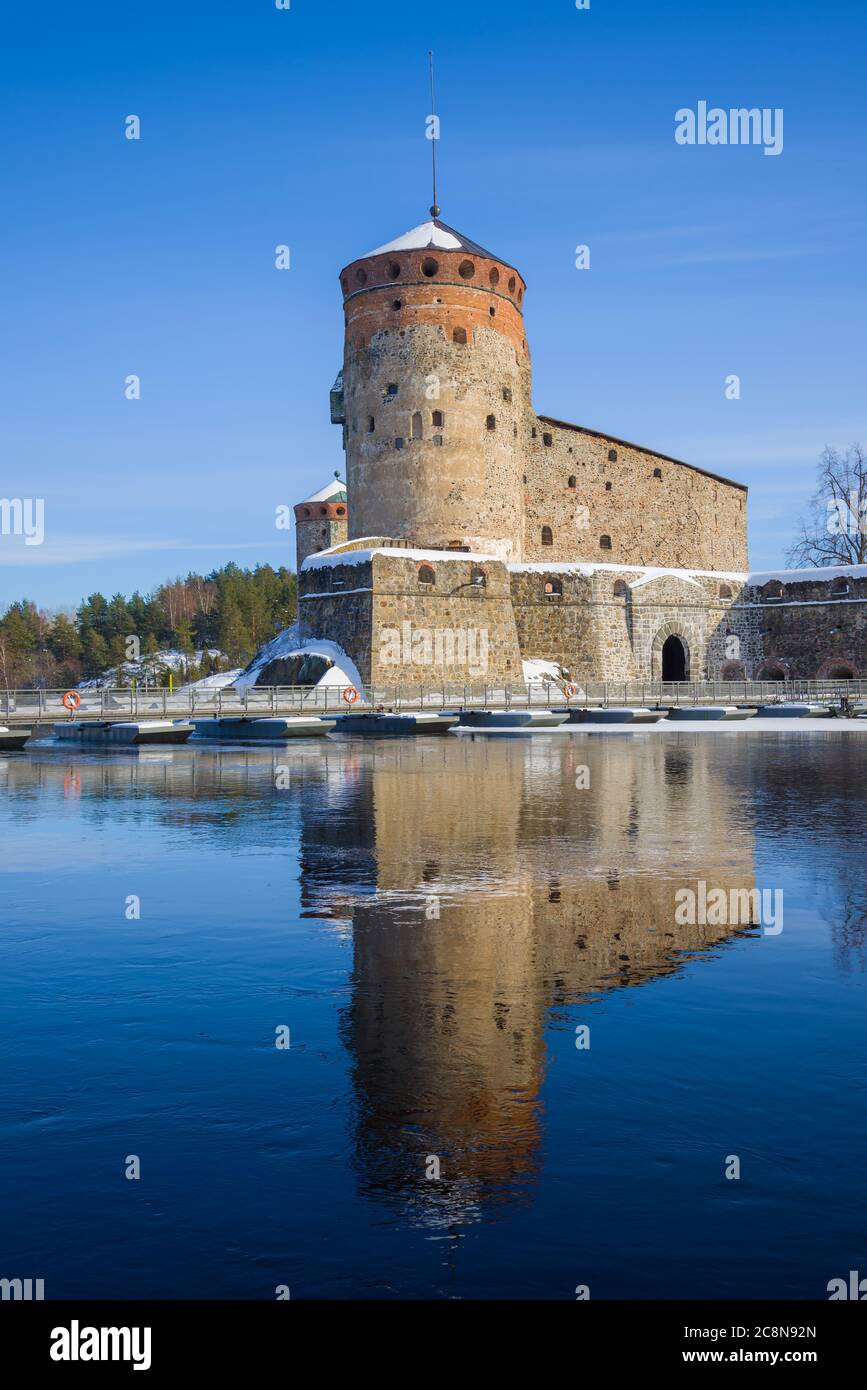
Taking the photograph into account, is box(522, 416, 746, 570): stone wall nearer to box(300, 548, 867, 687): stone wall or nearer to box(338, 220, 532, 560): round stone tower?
box(300, 548, 867, 687): stone wall

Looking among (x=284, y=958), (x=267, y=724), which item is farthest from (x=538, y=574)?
(x=284, y=958)

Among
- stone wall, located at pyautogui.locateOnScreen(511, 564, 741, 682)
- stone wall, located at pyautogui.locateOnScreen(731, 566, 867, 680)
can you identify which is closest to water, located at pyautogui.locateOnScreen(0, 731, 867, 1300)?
stone wall, located at pyautogui.locateOnScreen(511, 564, 741, 682)

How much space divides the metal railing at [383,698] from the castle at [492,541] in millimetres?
2959

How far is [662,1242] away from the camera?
381cm

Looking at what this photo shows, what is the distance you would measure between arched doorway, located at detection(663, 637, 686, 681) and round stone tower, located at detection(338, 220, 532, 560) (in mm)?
10992

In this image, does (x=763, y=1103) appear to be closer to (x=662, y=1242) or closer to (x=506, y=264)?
(x=662, y=1242)

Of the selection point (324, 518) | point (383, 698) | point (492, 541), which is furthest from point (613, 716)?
point (324, 518)

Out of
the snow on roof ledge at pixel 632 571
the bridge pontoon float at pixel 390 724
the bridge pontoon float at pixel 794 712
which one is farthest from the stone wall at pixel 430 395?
the bridge pontoon float at pixel 390 724

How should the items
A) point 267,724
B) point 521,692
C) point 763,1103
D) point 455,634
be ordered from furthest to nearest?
point 455,634 < point 521,692 < point 267,724 < point 763,1103

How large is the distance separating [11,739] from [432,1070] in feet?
91.9

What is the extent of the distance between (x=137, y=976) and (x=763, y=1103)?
397 cm

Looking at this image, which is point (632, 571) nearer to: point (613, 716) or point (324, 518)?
point (613, 716)

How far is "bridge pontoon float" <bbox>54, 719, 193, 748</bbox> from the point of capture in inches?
1214
